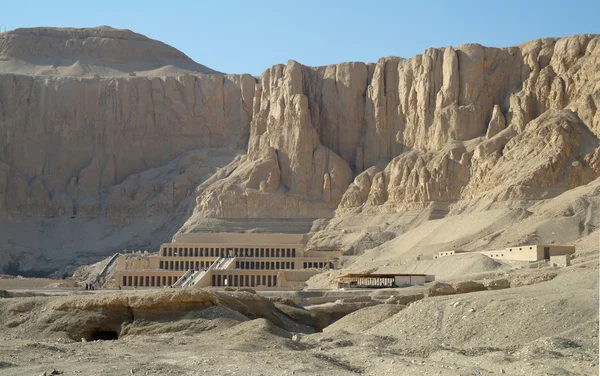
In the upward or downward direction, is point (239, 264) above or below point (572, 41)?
below

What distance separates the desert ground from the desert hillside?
3905 centimetres

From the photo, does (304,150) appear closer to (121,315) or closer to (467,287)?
(467,287)

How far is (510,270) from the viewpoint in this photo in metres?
69.6

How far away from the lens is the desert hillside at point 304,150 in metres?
98.9

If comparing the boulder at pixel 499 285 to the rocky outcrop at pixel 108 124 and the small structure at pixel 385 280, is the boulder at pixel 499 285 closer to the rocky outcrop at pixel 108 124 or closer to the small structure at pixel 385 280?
the small structure at pixel 385 280

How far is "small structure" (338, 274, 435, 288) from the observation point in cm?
7131

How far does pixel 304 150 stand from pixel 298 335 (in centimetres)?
8056

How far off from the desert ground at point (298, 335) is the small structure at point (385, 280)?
19390 mm

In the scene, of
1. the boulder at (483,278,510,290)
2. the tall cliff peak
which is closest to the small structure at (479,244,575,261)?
the boulder at (483,278,510,290)

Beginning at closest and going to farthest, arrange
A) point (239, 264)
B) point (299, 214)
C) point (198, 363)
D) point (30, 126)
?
point (198, 363), point (239, 264), point (299, 214), point (30, 126)

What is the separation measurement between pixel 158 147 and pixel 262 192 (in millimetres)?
23670

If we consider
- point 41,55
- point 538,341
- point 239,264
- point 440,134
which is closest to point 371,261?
point 239,264

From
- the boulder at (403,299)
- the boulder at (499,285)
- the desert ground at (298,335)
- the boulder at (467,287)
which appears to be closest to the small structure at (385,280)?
the boulder at (403,299)

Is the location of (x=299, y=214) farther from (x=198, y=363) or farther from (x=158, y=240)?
(x=198, y=363)
